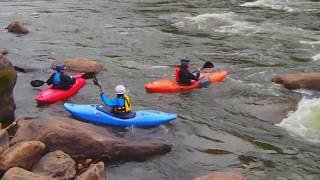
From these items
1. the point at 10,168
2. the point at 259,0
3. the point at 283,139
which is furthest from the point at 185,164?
the point at 259,0

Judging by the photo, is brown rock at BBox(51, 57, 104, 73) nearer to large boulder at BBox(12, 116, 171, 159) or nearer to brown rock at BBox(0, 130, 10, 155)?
large boulder at BBox(12, 116, 171, 159)

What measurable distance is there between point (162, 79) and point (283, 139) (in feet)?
14.8

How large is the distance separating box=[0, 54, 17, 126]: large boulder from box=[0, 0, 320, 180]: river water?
0.85 m

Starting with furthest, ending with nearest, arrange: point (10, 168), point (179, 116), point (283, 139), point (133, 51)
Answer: point (133, 51) < point (179, 116) < point (283, 139) < point (10, 168)

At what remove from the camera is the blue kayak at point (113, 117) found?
34.8 ft

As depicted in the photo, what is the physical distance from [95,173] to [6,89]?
352 centimetres

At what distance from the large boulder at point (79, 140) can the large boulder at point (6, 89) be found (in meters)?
1.22

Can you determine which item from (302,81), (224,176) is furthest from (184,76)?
(224,176)

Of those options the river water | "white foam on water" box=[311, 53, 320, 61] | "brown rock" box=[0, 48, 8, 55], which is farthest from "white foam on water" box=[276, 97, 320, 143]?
"brown rock" box=[0, 48, 8, 55]

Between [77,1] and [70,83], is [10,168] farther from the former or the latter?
[77,1]

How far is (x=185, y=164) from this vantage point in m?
9.37

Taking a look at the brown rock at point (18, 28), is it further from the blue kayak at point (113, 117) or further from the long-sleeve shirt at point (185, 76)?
the blue kayak at point (113, 117)

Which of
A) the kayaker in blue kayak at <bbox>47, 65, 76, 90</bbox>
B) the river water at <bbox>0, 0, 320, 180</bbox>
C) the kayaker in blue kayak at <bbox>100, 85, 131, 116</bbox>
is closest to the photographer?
the river water at <bbox>0, 0, 320, 180</bbox>

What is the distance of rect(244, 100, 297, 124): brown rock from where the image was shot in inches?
Result: 449
